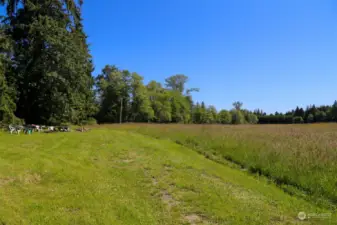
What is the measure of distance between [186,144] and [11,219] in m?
8.76

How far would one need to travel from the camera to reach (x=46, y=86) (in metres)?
17.0

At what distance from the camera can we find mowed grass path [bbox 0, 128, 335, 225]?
10.6 feet

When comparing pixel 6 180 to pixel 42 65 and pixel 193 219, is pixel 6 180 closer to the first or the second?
pixel 193 219

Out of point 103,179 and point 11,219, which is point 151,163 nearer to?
point 103,179

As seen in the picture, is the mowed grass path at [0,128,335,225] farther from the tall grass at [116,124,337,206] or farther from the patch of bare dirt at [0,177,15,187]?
the tall grass at [116,124,337,206]

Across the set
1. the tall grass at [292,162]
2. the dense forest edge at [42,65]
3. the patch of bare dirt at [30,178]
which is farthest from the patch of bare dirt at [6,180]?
the dense forest edge at [42,65]

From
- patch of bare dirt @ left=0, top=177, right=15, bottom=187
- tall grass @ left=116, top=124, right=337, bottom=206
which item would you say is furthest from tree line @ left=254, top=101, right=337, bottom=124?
patch of bare dirt @ left=0, top=177, right=15, bottom=187

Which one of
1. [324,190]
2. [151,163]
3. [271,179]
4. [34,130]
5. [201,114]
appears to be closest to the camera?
[324,190]

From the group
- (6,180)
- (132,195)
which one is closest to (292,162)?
(132,195)

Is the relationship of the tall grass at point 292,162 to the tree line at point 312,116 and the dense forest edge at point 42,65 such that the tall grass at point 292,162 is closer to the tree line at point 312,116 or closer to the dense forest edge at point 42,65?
the dense forest edge at point 42,65

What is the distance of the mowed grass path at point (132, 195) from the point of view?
3.24m

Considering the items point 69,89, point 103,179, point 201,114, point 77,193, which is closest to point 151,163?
point 103,179

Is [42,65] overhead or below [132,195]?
overhead

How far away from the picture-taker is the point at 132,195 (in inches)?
162
